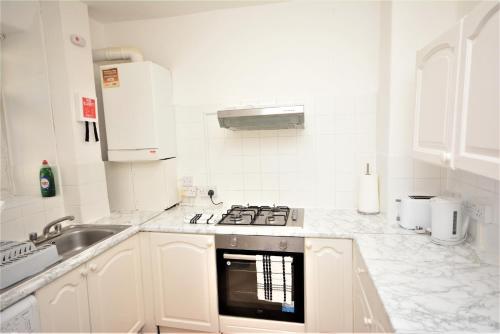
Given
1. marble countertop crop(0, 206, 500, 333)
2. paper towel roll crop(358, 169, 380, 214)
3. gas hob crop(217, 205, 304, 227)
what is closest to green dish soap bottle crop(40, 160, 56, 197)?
marble countertop crop(0, 206, 500, 333)

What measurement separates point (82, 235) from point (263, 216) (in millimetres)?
1264

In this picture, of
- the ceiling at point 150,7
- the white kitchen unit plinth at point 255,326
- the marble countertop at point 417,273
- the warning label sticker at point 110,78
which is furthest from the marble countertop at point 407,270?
the ceiling at point 150,7

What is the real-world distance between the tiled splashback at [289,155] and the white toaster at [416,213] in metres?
0.50

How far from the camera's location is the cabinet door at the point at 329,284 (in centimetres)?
167

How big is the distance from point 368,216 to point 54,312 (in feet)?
6.32

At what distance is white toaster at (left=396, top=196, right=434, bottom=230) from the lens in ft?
5.24

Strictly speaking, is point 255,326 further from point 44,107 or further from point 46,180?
point 44,107

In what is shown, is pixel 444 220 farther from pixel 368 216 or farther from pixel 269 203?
pixel 269 203

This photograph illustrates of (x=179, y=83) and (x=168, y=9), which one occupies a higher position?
(x=168, y=9)

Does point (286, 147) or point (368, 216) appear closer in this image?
point (368, 216)

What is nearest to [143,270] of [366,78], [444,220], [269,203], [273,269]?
[273,269]

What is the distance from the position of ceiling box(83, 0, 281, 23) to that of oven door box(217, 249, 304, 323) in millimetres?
1861

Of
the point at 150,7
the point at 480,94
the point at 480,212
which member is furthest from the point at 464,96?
the point at 150,7

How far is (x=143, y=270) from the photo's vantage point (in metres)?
1.93
